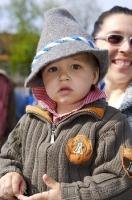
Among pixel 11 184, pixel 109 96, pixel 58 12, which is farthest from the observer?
pixel 109 96

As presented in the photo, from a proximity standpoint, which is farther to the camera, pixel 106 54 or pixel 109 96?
pixel 109 96

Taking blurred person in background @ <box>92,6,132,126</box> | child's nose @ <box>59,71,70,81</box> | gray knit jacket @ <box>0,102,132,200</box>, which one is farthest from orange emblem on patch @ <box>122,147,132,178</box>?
blurred person in background @ <box>92,6,132,126</box>

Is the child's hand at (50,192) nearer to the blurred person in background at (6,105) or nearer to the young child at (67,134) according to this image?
the young child at (67,134)

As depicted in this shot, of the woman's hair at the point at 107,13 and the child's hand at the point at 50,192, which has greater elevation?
the woman's hair at the point at 107,13

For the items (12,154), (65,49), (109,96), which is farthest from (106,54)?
(109,96)

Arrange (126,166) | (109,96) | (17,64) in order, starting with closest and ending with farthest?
(126,166) → (109,96) → (17,64)

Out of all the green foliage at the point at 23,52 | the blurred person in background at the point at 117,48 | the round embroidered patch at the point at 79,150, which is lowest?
the round embroidered patch at the point at 79,150

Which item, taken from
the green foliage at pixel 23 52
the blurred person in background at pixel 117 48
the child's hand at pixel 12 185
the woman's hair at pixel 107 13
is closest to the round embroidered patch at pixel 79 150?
the child's hand at pixel 12 185

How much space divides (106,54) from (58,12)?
0.35 meters

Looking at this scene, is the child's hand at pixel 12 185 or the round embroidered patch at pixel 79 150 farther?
the child's hand at pixel 12 185

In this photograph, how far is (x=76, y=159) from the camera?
2490 millimetres

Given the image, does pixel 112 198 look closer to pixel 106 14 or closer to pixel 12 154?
pixel 12 154

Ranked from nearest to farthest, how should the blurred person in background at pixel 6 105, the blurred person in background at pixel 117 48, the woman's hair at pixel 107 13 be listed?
the blurred person in background at pixel 117 48 → the woman's hair at pixel 107 13 → the blurred person in background at pixel 6 105

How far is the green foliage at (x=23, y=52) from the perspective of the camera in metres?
43.8
